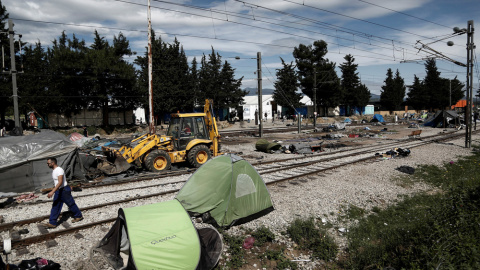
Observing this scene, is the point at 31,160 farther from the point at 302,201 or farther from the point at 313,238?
the point at 313,238

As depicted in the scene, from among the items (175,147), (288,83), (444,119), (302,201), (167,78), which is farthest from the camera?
(288,83)

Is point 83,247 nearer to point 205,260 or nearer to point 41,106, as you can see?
point 205,260

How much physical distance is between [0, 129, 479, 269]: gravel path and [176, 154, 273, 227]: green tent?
334 mm

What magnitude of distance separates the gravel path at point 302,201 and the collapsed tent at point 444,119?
26.7 m

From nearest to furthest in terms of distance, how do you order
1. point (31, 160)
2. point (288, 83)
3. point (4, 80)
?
point (31, 160) < point (4, 80) < point (288, 83)

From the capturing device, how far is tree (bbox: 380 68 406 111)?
71.4 meters

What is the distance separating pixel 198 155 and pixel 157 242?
29.0 ft

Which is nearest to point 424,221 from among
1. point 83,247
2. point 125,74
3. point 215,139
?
point 83,247

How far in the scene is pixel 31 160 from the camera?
10.6 meters

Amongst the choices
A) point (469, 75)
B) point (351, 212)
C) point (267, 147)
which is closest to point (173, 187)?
point (351, 212)

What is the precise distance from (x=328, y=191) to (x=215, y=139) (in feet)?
19.9

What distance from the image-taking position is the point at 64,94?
110 ft

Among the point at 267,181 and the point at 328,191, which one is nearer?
the point at 328,191

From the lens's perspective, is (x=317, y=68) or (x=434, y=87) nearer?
(x=317, y=68)
